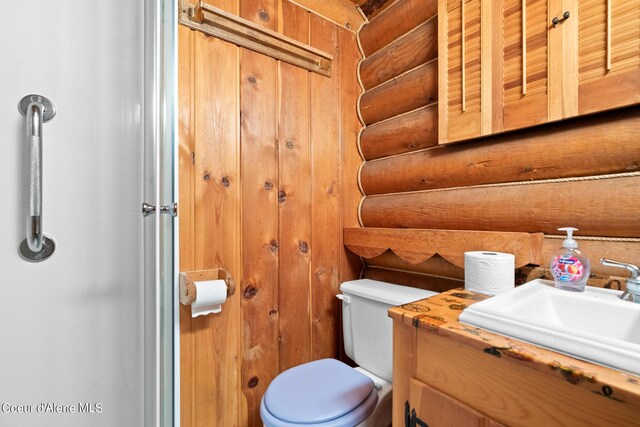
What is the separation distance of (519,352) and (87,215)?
1126 millimetres

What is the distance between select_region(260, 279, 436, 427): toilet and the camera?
89 centimetres

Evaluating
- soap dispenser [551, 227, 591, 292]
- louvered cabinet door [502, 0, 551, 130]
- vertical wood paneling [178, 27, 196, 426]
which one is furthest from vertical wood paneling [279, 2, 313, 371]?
soap dispenser [551, 227, 591, 292]

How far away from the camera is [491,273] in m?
0.87

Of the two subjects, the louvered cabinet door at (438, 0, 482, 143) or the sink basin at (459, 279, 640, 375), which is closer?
the sink basin at (459, 279, 640, 375)

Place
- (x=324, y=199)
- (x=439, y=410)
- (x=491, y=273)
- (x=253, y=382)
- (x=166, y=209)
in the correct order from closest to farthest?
(x=439, y=410), (x=166, y=209), (x=491, y=273), (x=253, y=382), (x=324, y=199)

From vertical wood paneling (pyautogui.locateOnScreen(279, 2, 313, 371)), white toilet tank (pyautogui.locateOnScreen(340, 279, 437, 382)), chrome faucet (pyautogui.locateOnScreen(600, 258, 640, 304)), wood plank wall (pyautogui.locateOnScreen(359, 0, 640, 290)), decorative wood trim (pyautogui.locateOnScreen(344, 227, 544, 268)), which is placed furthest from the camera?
vertical wood paneling (pyautogui.locateOnScreen(279, 2, 313, 371))

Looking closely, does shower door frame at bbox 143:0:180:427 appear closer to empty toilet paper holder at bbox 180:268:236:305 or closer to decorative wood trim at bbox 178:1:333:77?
empty toilet paper holder at bbox 180:268:236:305

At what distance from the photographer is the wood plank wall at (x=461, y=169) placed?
83 cm

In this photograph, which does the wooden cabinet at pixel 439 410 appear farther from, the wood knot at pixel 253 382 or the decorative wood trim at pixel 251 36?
the decorative wood trim at pixel 251 36

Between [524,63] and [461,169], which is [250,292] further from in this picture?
[524,63]

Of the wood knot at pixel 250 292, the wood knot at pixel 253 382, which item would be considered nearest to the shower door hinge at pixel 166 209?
the wood knot at pixel 250 292

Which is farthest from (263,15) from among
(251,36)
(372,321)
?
(372,321)

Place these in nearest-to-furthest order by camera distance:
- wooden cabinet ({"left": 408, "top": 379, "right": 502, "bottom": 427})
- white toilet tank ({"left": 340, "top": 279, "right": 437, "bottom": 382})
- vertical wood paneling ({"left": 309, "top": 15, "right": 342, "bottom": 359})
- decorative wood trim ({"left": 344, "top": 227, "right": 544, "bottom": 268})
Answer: wooden cabinet ({"left": 408, "top": 379, "right": 502, "bottom": 427})
decorative wood trim ({"left": 344, "top": 227, "right": 544, "bottom": 268})
white toilet tank ({"left": 340, "top": 279, "right": 437, "bottom": 382})
vertical wood paneling ({"left": 309, "top": 15, "right": 342, "bottom": 359})

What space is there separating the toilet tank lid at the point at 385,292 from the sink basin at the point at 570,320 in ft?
1.30
